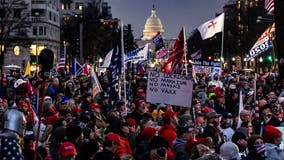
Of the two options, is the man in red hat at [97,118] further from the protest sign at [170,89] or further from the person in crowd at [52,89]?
the person in crowd at [52,89]

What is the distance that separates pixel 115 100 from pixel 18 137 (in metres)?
11.1

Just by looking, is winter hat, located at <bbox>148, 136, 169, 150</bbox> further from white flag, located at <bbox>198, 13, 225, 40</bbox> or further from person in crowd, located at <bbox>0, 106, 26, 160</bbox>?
white flag, located at <bbox>198, 13, 225, 40</bbox>

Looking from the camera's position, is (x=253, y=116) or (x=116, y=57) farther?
(x=116, y=57)

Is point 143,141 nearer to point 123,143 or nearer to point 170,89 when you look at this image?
point 123,143

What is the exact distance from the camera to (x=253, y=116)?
14.9 m

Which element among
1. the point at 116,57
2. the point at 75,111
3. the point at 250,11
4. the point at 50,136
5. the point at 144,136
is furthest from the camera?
the point at 250,11

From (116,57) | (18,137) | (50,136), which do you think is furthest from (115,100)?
(18,137)

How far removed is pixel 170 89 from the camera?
12.8 meters

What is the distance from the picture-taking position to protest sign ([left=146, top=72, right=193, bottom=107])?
41.0 feet

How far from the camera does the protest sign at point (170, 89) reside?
1248 centimetres

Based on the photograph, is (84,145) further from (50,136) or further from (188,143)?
(50,136)

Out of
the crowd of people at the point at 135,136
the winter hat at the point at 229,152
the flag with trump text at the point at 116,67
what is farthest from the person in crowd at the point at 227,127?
the flag with trump text at the point at 116,67

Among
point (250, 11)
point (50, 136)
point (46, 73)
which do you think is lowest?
point (50, 136)

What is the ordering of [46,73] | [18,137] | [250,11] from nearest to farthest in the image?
[18,137], [46,73], [250,11]
